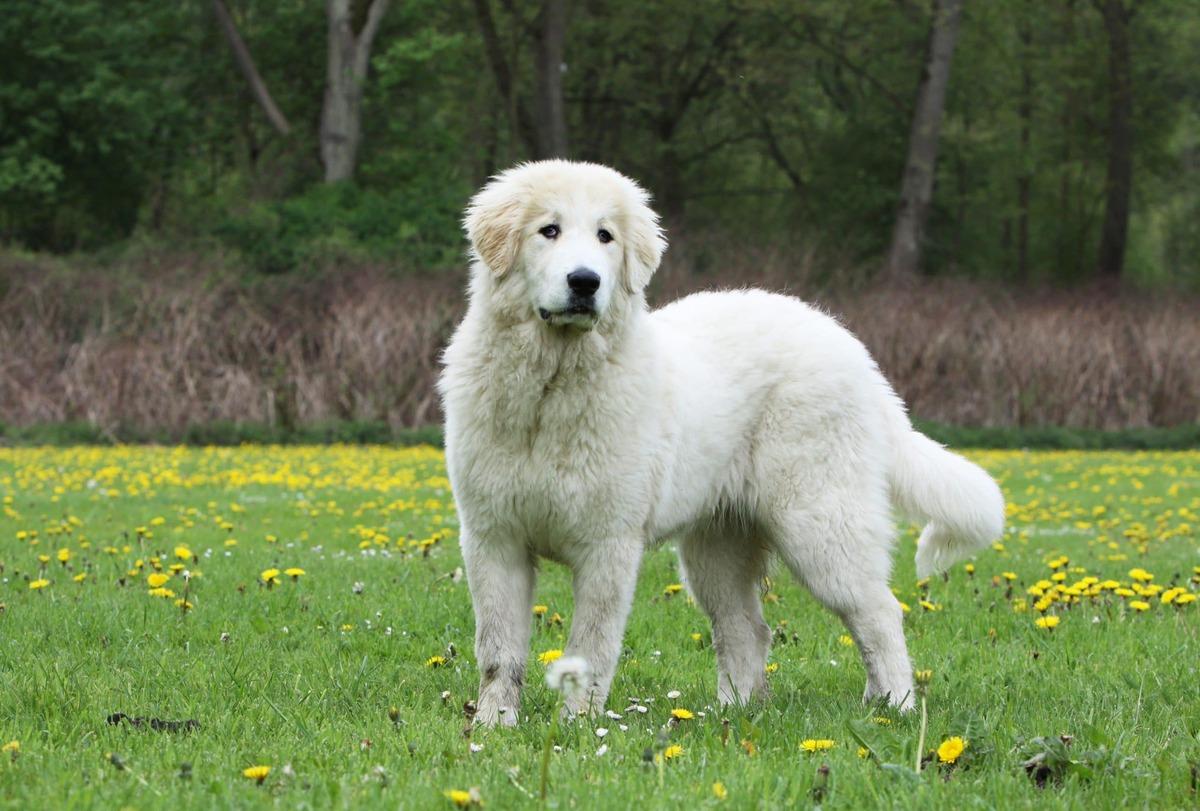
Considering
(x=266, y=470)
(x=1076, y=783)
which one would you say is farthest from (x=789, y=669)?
(x=266, y=470)

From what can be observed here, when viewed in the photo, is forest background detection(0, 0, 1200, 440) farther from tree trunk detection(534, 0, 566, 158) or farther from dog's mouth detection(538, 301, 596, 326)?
dog's mouth detection(538, 301, 596, 326)

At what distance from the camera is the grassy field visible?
10.4 ft

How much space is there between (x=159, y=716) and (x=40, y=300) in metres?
16.2

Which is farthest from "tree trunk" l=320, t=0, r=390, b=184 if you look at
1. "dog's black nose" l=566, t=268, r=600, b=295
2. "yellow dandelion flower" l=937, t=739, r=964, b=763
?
"yellow dandelion flower" l=937, t=739, r=964, b=763

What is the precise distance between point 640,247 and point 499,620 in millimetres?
1457

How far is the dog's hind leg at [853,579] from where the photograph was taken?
15.5 ft

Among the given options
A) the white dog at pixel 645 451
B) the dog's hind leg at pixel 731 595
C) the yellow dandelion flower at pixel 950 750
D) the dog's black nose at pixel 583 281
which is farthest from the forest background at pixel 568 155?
the yellow dandelion flower at pixel 950 750

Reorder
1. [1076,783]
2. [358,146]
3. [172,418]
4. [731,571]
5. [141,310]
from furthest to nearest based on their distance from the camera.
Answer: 1. [358,146]
2. [141,310]
3. [172,418]
4. [731,571]
5. [1076,783]

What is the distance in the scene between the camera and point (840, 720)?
3.99m

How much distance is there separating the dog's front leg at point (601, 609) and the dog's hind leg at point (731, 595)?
66cm

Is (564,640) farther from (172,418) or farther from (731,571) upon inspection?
(172,418)

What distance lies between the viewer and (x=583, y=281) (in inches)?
168

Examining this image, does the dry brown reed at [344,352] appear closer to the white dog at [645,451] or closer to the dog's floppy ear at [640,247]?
the white dog at [645,451]

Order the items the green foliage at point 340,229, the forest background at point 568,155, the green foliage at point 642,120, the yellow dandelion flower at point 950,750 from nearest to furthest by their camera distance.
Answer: the yellow dandelion flower at point 950,750
the forest background at point 568,155
the green foliage at point 340,229
the green foliage at point 642,120
